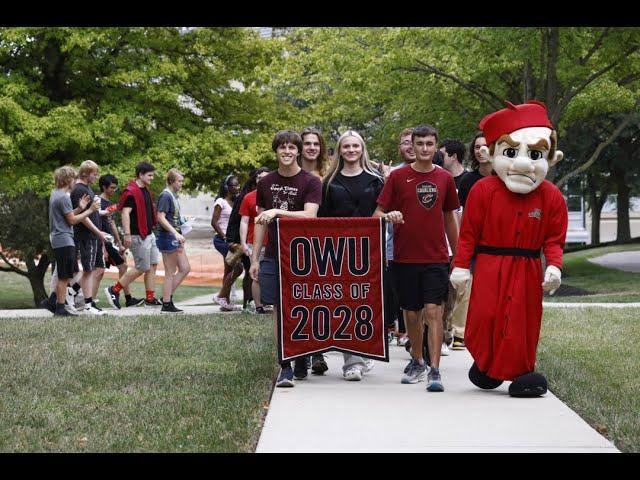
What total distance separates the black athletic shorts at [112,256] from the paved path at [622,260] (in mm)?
17093

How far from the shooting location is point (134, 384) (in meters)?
8.17

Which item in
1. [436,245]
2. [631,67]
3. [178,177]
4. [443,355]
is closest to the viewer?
[436,245]

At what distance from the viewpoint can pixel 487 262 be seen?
25.1 feet

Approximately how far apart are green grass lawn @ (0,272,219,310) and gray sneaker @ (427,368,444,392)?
54.1ft

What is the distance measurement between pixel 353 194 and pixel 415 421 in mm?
2391

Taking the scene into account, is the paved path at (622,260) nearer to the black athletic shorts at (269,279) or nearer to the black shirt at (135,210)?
the black shirt at (135,210)

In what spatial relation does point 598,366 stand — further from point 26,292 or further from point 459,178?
point 26,292

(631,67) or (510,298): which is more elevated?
(631,67)

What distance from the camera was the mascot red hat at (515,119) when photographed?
758cm

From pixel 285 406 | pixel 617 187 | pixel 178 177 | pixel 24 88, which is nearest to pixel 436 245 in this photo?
pixel 285 406

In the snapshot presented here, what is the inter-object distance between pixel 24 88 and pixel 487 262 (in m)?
17.6

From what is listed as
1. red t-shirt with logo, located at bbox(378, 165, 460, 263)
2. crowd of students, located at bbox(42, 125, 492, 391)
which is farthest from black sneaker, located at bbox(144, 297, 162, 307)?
red t-shirt with logo, located at bbox(378, 165, 460, 263)
